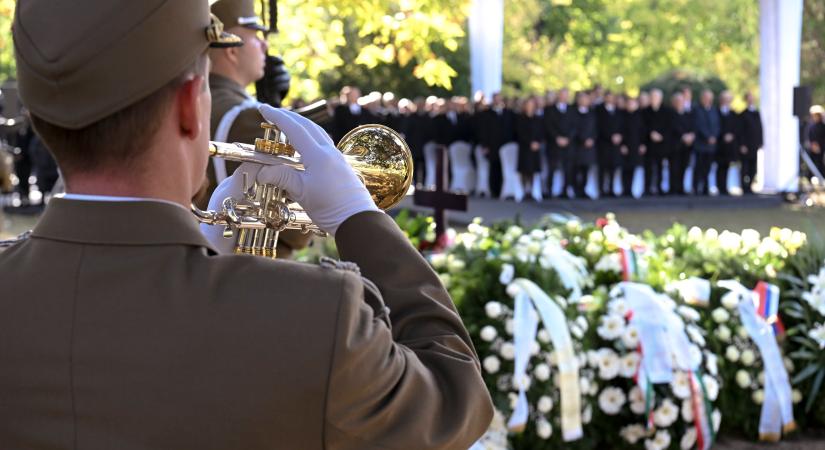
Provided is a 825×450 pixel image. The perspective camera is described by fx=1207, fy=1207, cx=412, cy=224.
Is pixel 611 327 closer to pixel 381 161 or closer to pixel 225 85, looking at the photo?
pixel 225 85

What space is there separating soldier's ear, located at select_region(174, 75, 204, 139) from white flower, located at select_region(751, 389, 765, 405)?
424 cm

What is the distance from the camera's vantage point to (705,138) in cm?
2088

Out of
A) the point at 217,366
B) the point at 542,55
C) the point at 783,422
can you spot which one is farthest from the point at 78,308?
the point at 542,55

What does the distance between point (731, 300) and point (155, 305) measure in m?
4.26

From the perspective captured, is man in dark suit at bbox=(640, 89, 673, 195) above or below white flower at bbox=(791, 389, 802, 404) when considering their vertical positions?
above

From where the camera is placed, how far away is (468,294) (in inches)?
193

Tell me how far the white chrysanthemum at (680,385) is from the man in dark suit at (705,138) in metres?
16.4

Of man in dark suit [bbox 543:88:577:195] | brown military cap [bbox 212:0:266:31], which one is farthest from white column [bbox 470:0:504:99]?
brown military cap [bbox 212:0:266:31]

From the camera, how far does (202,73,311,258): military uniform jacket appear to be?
3820 millimetres

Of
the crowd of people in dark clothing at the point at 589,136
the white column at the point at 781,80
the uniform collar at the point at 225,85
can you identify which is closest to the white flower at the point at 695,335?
the uniform collar at the point at 225,85

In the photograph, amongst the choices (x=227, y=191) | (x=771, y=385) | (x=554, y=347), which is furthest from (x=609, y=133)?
(x=227, y=191)

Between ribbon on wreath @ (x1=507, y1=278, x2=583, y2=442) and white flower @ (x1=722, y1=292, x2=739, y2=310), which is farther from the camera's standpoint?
white flower @ (x1=722, y1=292, x2=739, y2=310)

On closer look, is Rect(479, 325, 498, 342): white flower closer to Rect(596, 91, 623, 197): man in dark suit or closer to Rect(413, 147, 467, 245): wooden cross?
Rect(413, 147, 467, 245): wooden cross

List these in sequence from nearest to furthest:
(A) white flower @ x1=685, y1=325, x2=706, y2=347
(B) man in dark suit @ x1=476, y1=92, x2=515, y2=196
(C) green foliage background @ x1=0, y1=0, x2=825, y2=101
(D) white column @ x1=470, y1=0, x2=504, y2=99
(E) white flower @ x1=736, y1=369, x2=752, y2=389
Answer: (A) white flower @ x1=685, y1=325, x2=706, y2=347
(E) white flower @ x1=736, y1=369, x2=752, y2=389
(D) white column @ x1=470, y1=0, x2=504, y2=99
(B) man in dark suit @ x1=476, y1=92, x2=515, y2=196
(C) green foliage background @ x1=0, y1=0, x2=825, y2=101
